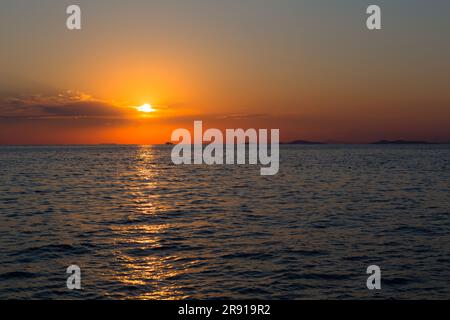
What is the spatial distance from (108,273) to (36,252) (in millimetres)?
5939

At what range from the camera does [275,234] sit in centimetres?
2725

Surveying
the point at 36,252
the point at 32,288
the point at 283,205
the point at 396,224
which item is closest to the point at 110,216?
the point at 36,252

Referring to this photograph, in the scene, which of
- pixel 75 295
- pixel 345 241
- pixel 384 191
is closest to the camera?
pixel 75 295

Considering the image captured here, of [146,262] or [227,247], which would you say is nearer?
[146,262]

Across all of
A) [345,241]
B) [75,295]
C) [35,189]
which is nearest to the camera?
[75,295]

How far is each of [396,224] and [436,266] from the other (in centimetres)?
1046

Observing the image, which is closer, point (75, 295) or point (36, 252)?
point (75, 295)

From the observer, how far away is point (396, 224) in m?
30.3
